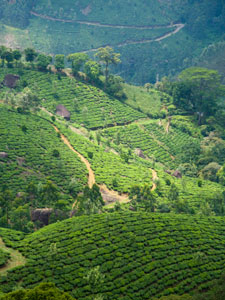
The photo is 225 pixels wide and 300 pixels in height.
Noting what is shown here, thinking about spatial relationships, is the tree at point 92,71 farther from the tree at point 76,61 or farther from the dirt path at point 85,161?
the dirt path at point 85,161

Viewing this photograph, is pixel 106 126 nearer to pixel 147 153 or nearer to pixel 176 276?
pixel 147 153

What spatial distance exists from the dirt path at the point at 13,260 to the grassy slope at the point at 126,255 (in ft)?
3.04

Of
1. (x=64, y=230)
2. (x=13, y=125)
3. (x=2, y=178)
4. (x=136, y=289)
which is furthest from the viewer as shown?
(x=13, y=125)

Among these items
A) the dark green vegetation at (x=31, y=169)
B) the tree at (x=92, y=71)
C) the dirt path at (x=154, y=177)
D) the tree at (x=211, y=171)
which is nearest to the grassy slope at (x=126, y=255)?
the dark green vegetation at (x=31, y=169)

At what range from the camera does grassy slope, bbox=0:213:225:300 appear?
163 ft

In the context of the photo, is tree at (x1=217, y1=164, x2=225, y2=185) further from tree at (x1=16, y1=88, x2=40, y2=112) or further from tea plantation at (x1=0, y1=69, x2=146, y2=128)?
tree at (x1=16, y1=88, x2=40, y2=112)

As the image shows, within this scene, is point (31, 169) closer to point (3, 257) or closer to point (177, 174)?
point (3, 257)

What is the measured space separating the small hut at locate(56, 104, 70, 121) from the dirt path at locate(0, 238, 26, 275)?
65565 millimetres

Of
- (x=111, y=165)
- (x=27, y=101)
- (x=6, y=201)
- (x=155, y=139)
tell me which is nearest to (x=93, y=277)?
(x=6, y=201)

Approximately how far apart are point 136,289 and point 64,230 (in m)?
17.0

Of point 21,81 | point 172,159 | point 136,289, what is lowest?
point 172,159

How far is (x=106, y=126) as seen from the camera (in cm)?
12012

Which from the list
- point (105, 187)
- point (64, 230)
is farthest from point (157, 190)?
point (64, 230)

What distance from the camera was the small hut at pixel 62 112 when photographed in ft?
384
